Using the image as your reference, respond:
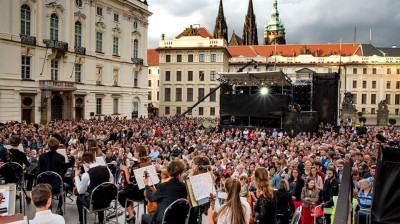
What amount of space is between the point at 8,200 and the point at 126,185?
2791mm

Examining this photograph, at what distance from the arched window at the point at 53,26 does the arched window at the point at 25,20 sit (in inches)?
103

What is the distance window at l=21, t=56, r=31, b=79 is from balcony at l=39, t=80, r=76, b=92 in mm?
1349

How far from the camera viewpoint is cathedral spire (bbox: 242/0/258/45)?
361ft

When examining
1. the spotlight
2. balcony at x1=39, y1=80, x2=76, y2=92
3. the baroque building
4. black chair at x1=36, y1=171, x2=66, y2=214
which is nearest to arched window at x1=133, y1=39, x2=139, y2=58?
the baroque building

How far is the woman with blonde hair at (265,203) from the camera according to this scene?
216 inches

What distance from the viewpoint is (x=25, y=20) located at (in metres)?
33.4

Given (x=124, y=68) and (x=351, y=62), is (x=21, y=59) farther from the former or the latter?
(x=351, y=62)

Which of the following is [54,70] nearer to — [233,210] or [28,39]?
[28,39]

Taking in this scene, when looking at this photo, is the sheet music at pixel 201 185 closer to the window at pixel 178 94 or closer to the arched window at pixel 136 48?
the arched window at pixel 136 48

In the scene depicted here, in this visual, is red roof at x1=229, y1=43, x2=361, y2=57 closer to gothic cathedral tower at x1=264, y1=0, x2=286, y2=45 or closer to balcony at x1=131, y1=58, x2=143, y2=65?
gothic cathedral tower at x1=264, y1=0, x2=286, y2=45

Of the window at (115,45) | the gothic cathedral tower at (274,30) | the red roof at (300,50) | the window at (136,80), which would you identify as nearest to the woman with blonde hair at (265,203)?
the window at (115,45)

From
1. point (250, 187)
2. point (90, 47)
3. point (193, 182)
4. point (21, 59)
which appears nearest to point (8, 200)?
point (193, 182)

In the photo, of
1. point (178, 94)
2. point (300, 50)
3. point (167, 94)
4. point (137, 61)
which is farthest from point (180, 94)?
point (300, 50)

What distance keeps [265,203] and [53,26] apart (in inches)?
1444
